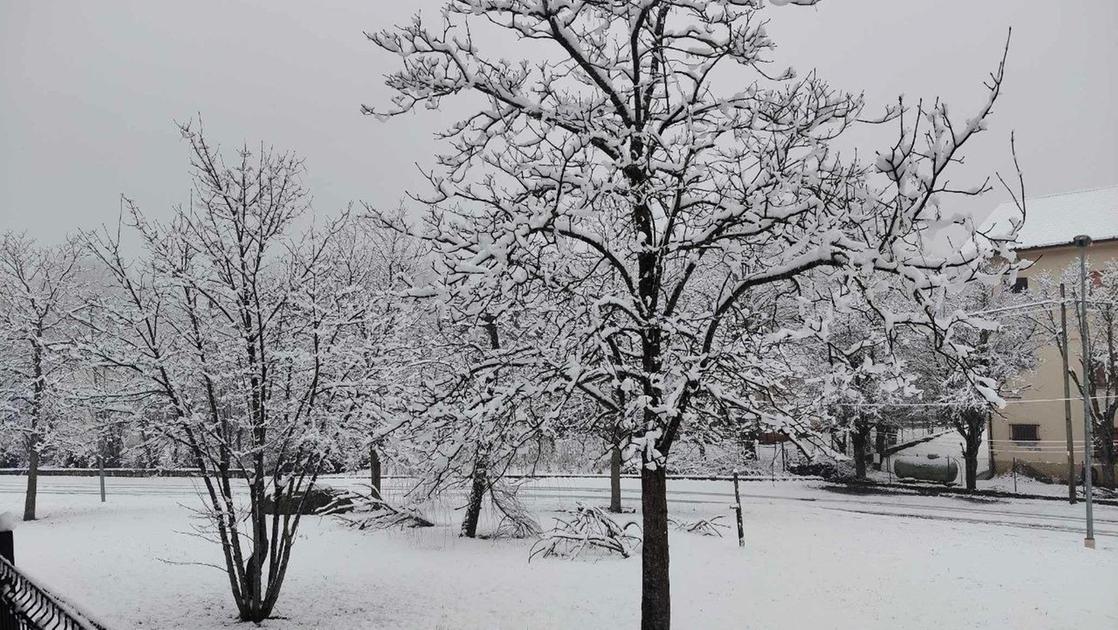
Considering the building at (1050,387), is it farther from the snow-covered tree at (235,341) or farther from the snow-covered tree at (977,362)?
the snow-covered tree at (235,341)

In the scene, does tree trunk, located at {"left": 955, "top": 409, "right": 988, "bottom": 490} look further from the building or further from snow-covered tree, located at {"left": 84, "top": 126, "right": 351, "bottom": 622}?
snow-covered tree, located at {"left": 84, "top": 126, "right": 351, "bottom": 622}

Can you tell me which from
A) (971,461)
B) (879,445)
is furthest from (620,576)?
(879,445)

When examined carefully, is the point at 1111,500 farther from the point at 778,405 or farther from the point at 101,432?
the point at 101,432

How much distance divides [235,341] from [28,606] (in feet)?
16.5

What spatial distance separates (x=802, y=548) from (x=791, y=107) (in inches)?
489

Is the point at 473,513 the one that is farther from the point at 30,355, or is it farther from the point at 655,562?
the point at 30,355

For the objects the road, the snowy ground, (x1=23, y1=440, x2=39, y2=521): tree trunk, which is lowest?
the road

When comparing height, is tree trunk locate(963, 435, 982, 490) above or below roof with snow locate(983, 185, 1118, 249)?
below

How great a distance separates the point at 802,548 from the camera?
17.4 metres

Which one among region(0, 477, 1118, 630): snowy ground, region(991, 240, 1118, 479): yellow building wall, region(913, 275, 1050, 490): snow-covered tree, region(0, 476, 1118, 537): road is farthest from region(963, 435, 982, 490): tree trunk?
region(0, 477, 1118, 630): snowy ground

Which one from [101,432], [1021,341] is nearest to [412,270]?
[101,432]

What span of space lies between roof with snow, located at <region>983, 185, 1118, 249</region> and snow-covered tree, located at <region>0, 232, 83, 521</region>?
38157 millimetres

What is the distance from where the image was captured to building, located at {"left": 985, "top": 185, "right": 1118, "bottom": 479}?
33375 mm

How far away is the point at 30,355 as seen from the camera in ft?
77.9
